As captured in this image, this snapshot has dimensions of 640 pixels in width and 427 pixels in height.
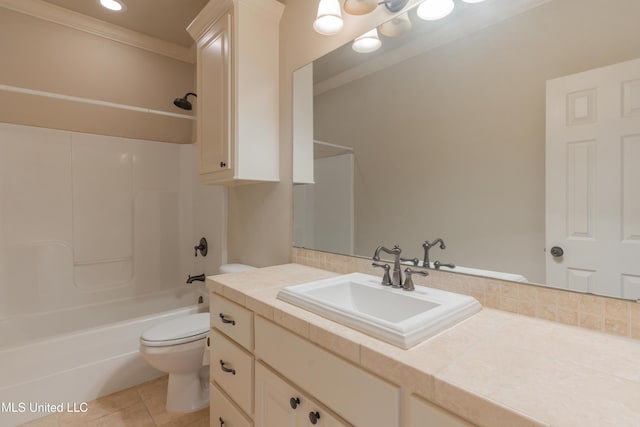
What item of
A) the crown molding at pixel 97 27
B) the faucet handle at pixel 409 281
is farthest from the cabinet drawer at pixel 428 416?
the crown molding at pixel 97 27

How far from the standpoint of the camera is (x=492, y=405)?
50 cm

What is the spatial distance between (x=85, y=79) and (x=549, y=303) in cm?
335

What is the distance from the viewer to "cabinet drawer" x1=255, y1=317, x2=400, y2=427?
669mm

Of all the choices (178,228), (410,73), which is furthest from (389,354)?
(178,228)

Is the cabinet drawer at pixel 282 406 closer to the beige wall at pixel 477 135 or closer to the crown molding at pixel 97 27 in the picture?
the beige wall at pixel 477 135

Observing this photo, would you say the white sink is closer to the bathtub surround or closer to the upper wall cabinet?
the upper wall cabinet

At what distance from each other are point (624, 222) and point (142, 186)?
3.13 meters

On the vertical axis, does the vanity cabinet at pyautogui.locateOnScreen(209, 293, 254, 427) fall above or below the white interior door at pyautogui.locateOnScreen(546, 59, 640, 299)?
below

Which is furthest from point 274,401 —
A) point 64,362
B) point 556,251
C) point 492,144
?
point 64,362

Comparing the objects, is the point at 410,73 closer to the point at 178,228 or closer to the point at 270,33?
the point at 270,33

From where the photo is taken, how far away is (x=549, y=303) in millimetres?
877

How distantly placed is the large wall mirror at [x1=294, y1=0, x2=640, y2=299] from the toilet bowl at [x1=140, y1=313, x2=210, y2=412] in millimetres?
963

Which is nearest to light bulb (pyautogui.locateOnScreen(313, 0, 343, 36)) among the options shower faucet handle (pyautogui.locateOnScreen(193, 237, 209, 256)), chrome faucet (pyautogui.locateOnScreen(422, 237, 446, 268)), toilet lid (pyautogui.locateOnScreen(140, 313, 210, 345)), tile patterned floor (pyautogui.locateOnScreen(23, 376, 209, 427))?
chrome faucet (pyautogui.locateOnScreen(422, 237, 446, 268))

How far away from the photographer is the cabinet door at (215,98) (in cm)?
166
